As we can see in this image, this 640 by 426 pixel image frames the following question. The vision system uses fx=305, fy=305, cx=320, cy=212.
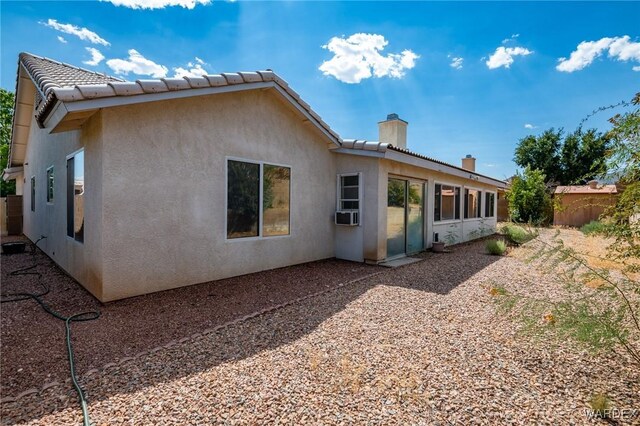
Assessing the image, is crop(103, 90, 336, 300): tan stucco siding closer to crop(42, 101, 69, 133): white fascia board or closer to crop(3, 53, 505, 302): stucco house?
crop(3, 53, 505, 302): stucco house

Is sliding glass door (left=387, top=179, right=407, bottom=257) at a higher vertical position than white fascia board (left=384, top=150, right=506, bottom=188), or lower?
lower

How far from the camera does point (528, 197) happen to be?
23.0 m

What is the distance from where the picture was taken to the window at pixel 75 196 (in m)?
6.75

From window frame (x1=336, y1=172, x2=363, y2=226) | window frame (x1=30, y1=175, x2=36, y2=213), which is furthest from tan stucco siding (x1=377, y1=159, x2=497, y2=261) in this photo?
window frame (x1=30, y1=175, x2=36, y2=213)

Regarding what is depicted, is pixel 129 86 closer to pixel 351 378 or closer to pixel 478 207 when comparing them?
pixel 351 378

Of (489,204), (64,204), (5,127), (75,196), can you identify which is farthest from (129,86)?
(5,127)

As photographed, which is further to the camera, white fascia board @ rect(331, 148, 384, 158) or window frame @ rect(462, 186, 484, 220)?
window frame @ rect(462, 186, 484, 220)

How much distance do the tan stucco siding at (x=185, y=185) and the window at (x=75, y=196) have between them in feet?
5.44

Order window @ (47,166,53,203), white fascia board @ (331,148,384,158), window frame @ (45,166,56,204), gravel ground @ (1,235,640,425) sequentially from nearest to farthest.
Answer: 1. gravel ground @ (1,235,640,425)
2. white fascia board @ (331,148,384,158)
3. window frame @ (45,166,56,204)
4. window @ (47,166,53,203)

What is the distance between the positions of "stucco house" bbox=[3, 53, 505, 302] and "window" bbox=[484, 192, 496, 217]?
810 cm

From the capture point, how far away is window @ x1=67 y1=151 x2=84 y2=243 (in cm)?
675

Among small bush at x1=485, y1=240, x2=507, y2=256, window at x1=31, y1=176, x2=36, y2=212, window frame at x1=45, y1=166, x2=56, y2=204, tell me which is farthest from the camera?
window at x1=31, y1=176, x2=36, y2=212

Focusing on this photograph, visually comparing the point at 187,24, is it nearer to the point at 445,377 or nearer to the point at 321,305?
the point at 321,305

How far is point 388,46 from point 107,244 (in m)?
11.7
